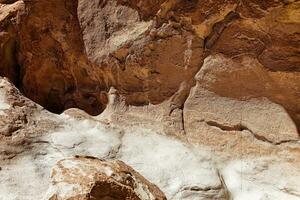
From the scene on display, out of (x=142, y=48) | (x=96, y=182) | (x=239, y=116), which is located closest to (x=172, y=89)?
(x=142, y=48)

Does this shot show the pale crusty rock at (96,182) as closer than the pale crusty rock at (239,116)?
Yes

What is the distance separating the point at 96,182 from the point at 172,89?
0.84 m

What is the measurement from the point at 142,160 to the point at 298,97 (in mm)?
781

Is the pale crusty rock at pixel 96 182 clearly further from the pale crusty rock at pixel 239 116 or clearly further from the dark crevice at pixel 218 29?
the dark crevice at pixel 218 29

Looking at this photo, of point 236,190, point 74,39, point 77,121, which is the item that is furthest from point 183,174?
point 74,39

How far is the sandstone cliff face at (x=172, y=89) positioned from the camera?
2.21 meters

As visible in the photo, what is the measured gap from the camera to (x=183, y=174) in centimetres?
225

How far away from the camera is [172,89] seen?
2.50 m

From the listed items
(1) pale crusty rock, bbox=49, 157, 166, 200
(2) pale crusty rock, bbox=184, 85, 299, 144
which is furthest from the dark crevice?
(1) pale crusty rock, bbox=49, 157, 166, 200

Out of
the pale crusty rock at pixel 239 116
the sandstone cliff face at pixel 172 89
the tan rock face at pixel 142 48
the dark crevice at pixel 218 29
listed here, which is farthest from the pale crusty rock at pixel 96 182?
the dark crevice at pixel 218 29

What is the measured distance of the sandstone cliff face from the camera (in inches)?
86.9

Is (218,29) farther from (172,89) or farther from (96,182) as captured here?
(96,182)

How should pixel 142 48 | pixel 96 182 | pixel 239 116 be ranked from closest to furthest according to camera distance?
pixel 96 182 < pixel 239 116 < pixel 142 48

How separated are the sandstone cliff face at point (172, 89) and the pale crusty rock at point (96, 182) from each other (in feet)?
0.21
